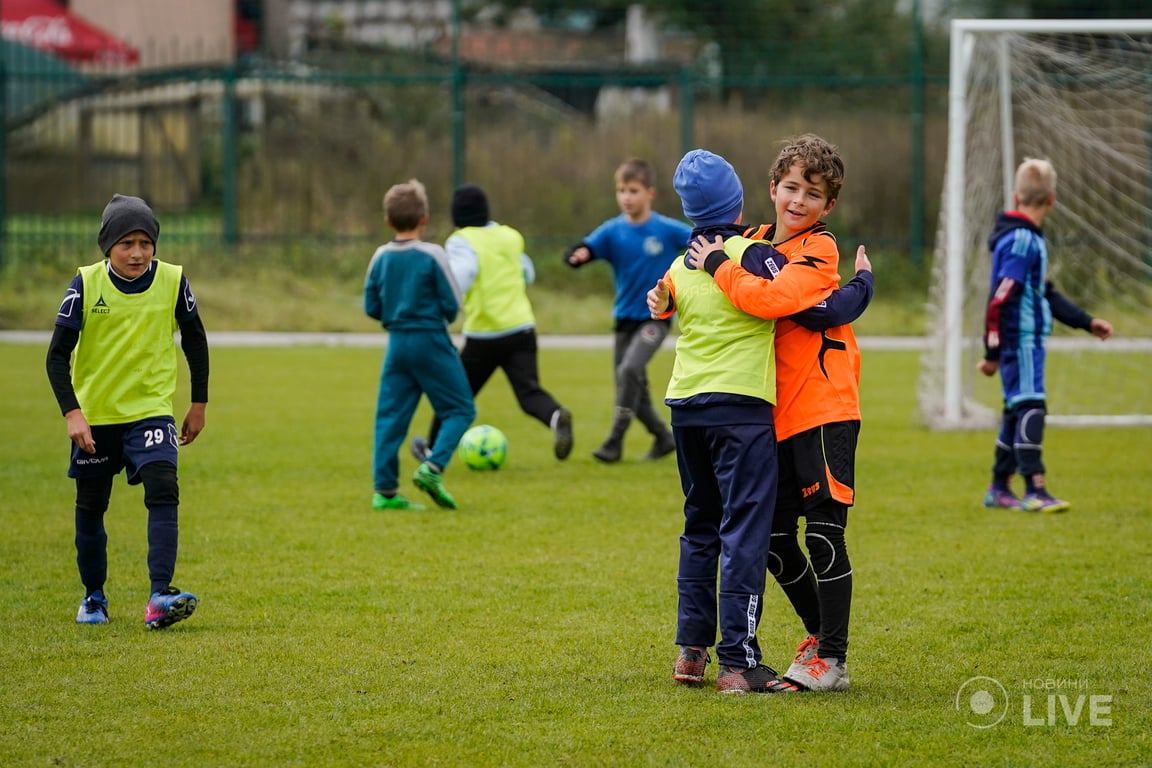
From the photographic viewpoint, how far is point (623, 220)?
31.5 ft

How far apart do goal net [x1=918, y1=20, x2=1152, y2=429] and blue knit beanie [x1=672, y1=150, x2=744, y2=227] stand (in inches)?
263

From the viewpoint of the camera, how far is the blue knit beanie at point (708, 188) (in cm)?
467

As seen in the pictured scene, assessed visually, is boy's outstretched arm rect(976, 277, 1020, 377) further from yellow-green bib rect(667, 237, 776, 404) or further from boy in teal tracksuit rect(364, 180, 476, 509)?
Result: yellow-green bib rect(667, 237, 776, 404)

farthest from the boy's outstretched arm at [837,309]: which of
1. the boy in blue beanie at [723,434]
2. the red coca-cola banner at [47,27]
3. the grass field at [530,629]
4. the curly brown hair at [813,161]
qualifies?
the red coca-cola banner at [47,27]

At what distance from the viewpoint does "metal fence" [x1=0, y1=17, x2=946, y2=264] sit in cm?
2120

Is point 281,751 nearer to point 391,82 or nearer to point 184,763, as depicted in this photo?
point 184,763

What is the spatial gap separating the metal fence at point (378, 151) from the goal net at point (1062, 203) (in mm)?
4483

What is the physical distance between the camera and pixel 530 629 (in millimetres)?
5578

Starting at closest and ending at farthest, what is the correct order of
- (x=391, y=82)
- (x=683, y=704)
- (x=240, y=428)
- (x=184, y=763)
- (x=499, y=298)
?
1. (x=184, y=763)
2. (x=683, y=704)
3. (x=499, y=298)
4. (x=240, y=428)
5. (x=391, y=82)

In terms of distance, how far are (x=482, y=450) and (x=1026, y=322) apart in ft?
11.2

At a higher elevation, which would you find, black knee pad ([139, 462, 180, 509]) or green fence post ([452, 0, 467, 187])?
green fence post ([452, 0, 467, 187])

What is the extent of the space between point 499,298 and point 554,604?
12.3 feet

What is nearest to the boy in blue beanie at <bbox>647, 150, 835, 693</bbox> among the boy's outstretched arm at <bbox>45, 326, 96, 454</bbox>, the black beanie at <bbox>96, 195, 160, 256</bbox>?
the black beanie at <bbox>96, 195, 160, 256</bbox>

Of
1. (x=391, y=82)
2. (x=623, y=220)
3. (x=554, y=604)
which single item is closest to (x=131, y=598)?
(x=554, y=604)
